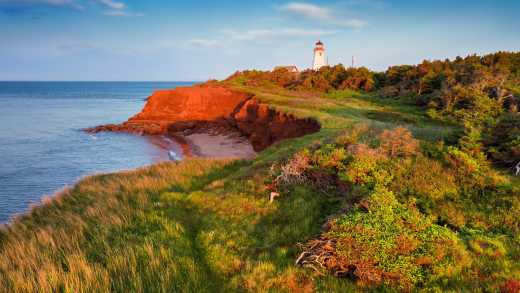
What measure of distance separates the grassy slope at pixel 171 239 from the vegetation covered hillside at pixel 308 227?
29mm

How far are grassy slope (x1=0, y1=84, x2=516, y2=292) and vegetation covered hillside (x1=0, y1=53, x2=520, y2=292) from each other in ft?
0.10

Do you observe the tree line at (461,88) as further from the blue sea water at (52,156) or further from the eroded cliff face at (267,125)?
the blue sea water at (52,156)

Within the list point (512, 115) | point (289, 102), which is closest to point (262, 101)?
point (289, 102)

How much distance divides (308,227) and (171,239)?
2673 millimetres

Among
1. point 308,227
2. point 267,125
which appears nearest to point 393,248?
point 308,227

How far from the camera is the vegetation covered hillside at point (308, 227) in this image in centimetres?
487

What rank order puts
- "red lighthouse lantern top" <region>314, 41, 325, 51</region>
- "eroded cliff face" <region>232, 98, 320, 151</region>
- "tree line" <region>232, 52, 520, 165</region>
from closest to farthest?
"tree line" <region>232, 52, 520, 165</region> < "eroded cliff face" <region>232, 98, 320, 151</region> < "red lighthouse lantern top" <region>314, 41, 325, 51</region>

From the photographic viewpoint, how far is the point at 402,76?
43750 millimetres

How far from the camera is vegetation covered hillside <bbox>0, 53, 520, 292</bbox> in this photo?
16.0 ft

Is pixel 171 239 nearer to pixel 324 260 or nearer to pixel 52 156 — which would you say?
pixel 324 260

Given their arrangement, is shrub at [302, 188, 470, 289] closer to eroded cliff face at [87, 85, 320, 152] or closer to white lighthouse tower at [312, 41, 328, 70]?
eroded cliff face at [87, 85, 320, 152]

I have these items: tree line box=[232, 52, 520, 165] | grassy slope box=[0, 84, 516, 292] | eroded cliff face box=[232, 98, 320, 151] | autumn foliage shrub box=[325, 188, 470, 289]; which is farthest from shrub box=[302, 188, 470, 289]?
eroded cliff face box=[232, 98, 320, 151]

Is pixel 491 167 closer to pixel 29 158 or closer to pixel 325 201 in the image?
pixel 325 201

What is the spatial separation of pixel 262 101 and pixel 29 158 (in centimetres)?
2038
